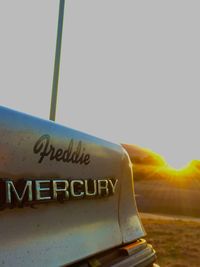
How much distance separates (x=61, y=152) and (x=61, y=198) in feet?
0.66

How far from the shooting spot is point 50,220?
2.35 metres

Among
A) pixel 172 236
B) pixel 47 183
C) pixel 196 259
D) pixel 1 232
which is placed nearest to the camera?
pixel 1 232

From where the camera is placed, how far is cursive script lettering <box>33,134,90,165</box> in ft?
7.57

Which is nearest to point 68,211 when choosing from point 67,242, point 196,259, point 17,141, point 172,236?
point 67,242

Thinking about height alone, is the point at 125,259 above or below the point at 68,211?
below

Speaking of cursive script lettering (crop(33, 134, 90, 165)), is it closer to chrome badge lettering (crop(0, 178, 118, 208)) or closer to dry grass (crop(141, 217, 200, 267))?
chrome badge lettering (crop(0, 178, 118, 208))

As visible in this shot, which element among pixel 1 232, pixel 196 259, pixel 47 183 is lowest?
pixel 196 259

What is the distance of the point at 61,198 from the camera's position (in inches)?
95.2

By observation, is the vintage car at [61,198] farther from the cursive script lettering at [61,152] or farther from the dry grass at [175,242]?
the dry grass at [175,242]

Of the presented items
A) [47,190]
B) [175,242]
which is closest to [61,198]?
[47,190]

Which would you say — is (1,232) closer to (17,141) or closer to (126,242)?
(17,141)

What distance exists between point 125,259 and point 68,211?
1.96 feet

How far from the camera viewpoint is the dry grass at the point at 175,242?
9.60m

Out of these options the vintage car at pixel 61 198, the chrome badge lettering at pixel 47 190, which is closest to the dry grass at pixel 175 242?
the vintage car at pixel 61 198
